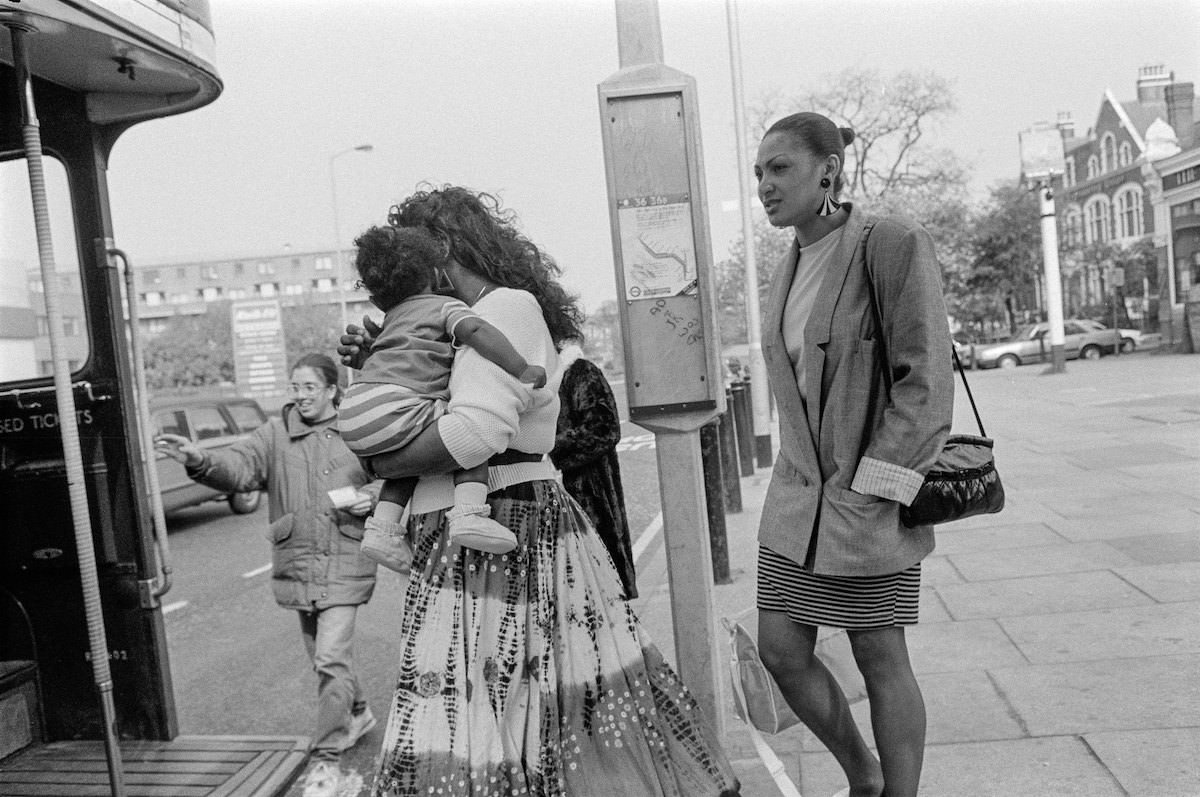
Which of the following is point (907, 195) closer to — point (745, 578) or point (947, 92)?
point (947, 92)

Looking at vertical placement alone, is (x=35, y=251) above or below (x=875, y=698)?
above

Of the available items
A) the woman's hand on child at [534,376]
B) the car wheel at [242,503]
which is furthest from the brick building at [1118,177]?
the woman's hand on child at [534,376]

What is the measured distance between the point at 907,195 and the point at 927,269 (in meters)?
32.9

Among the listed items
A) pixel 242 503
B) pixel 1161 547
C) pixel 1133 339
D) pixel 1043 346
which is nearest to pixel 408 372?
pixel 1161 547

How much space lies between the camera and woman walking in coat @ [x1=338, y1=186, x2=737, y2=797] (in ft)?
8.43

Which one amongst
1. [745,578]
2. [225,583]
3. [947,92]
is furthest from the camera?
[947,92]

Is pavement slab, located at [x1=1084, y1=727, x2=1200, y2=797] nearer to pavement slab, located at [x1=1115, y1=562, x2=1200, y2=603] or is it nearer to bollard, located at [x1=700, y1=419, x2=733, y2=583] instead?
pavement slab, located at [x1=1115, y1=562, x2=1200, y2=603]

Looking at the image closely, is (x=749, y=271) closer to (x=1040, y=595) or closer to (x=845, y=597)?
(x=1040, y=595)

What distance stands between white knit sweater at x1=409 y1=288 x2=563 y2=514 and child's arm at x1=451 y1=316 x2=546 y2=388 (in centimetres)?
2

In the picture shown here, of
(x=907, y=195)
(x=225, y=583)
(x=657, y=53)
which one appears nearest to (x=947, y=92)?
(x=907, y=195)

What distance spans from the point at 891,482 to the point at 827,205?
2.49ft

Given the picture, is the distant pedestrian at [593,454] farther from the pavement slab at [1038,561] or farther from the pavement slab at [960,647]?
the pavement slab at [1038,561]

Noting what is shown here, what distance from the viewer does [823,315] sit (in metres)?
2.60

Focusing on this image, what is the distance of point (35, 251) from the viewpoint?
4070mm
